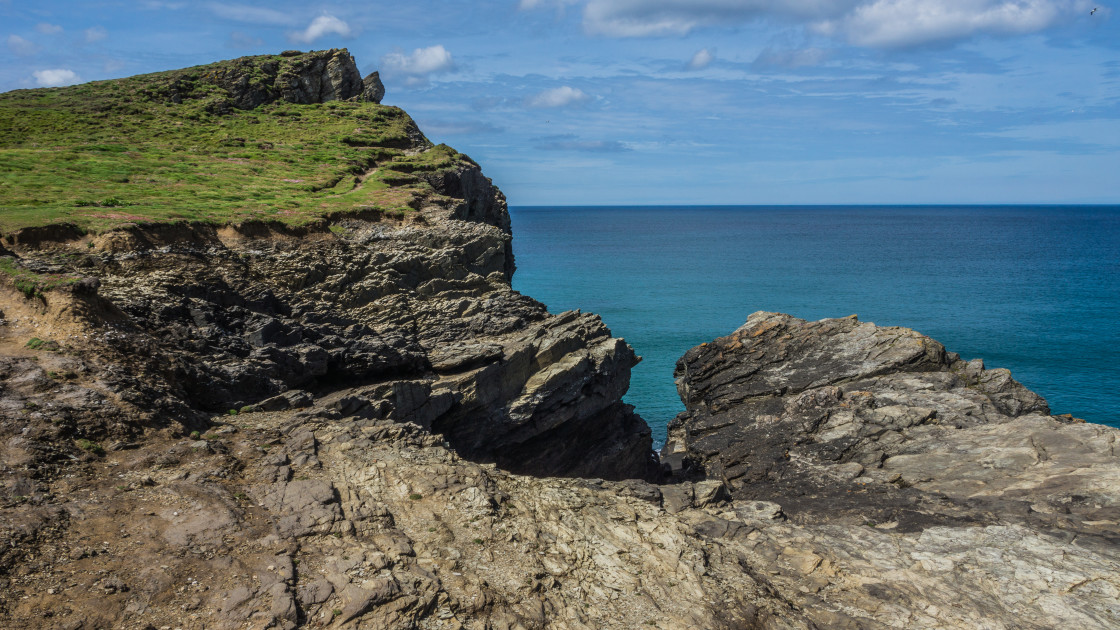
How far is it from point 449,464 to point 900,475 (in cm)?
1964

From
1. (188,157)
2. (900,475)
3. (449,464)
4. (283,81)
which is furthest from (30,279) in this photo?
(283,81)

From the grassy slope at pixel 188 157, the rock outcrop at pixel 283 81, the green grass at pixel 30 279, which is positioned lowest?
the green grass at pixel 30 279

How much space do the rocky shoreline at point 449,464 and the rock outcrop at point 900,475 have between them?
0.43ft

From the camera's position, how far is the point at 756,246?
195 m

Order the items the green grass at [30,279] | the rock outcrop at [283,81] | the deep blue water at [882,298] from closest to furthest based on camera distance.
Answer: the green grass at [30,279] → the rock outcrop at [283,81] → the deep blue water at [882,298]

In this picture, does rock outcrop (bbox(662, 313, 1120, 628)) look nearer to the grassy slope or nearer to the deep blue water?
the deep blue water

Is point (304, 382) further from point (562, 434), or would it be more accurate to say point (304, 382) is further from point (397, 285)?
point (562, 434)

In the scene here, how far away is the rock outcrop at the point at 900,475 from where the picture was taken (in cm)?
1875

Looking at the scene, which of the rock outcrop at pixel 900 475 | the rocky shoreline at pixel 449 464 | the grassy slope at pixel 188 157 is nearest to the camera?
the rocky shoreline at pixel 449 464

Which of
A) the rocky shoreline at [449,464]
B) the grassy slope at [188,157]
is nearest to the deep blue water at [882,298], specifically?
the rocky shoreline at [449,464]

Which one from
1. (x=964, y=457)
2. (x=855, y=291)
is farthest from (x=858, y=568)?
(x=855, y=291)

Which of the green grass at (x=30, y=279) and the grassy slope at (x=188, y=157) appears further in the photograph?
the grassy slope at (x=188, y=157)

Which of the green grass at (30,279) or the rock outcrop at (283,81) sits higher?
the rock outcrop at (283,81)

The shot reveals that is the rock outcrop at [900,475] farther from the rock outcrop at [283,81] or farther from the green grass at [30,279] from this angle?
the rock outcrop at [283,81]
